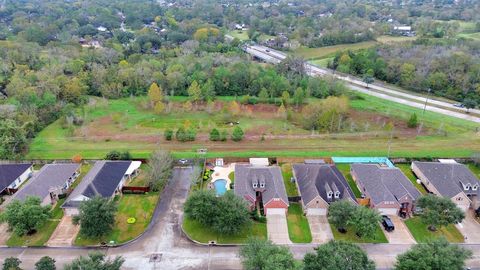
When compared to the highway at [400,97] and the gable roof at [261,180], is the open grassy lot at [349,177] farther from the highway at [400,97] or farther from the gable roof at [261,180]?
the highway at [400,97]

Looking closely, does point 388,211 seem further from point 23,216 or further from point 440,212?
point 23,216

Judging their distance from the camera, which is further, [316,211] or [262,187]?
[262,187]

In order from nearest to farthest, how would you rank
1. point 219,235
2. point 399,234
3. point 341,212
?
point 341,212
point 219,235
point 399,234

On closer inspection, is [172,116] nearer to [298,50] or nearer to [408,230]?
[408,230]

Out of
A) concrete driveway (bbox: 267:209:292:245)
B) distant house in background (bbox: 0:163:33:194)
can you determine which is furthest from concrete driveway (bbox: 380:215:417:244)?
distant house in background (bbox: 0:163:33:194)

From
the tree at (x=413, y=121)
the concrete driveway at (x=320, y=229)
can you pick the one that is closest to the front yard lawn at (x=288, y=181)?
the concrete driveway at (x=320, y=229)

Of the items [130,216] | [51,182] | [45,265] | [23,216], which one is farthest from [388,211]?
[51,182]
